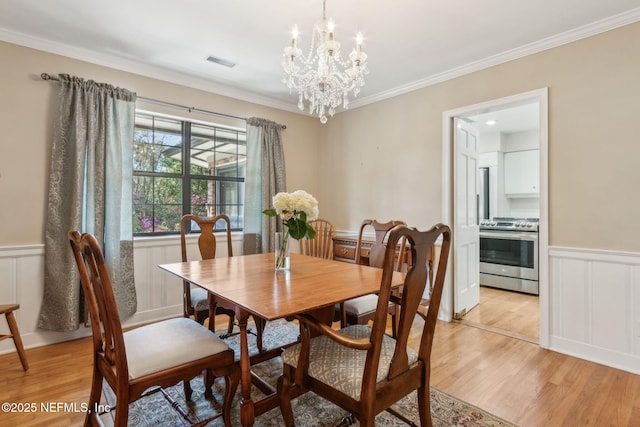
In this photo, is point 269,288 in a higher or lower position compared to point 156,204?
lower

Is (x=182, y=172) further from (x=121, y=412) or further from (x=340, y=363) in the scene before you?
(x=340, y=363)

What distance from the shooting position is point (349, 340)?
1235mm

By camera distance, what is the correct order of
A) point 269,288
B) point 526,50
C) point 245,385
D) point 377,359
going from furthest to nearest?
1. point 526,50
2. point 269,288
3. point 245,385
4. point 377,359

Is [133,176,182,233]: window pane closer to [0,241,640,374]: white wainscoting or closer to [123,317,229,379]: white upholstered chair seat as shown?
[0,241,640,374]: white wainscoting

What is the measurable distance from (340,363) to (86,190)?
273 cm

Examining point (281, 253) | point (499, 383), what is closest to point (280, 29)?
point (281, 253)

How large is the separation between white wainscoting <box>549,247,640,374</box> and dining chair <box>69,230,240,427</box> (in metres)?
2.63

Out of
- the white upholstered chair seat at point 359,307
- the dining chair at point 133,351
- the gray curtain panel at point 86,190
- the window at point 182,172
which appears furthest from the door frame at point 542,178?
the gray curtain panel at point 86,190

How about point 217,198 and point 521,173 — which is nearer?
point 217,198

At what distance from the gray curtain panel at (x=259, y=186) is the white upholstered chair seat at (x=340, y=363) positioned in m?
2.47

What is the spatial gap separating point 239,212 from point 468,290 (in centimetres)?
287

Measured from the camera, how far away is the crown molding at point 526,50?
2367 mm

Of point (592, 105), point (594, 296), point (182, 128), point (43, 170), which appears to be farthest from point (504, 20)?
point (43, 170)

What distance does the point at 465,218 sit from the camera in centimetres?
353
